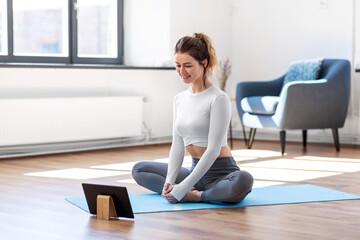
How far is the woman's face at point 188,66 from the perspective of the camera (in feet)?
9.94

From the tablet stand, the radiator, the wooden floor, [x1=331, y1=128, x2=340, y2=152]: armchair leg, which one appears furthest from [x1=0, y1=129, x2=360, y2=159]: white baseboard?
the tablet stand

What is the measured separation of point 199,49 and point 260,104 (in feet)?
8.45

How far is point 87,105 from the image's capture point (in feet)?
18.1

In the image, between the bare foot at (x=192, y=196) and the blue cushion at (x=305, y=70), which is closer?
the bare foot at (x=192, y=196)

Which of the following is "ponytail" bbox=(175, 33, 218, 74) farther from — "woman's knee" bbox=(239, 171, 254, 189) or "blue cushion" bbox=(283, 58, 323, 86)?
"blue cushion" bbox=(283, 58, 323, 86)

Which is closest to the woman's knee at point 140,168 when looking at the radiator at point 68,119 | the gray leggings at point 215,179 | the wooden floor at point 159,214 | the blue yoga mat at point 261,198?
the gray leggings at point 215,179

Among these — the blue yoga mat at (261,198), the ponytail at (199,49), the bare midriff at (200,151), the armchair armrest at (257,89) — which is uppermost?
the ponytail at (199,49)

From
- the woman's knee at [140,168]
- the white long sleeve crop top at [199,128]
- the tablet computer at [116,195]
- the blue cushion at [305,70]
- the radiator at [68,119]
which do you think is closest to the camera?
the tablet computer at [116,195]

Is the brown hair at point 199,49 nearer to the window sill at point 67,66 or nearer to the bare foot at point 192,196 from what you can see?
the bare foot at point 192,196

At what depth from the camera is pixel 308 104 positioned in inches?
212

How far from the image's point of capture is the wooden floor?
8.42 ft

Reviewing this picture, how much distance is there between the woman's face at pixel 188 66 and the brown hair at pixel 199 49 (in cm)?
2

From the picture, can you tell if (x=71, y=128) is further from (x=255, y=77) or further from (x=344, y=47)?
(x=344, y=47)

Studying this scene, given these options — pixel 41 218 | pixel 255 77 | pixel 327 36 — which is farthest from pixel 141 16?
pixel 41 218
